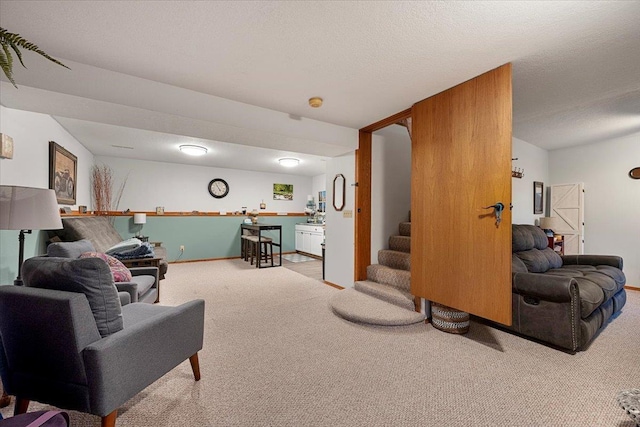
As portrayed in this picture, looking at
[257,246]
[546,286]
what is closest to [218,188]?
[257,246]

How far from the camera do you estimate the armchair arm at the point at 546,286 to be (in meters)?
2.13

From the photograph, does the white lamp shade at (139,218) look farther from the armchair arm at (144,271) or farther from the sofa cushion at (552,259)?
the sofa cushion at (552,259)

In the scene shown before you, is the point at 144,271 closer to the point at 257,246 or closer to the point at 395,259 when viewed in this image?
the point at 257,246

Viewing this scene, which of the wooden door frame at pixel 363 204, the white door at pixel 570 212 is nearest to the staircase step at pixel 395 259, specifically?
the wooden door frame at pixel 363 204

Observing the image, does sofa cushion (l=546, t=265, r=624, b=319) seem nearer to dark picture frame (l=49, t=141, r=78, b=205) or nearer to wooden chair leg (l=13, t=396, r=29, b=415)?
wooden chair leg (l=13, t=396, r=29, b=415)

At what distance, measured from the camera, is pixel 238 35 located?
5.93ft

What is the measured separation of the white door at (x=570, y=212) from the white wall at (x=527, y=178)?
21 centimetres

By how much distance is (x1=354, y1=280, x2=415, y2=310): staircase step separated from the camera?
2920 millimetres

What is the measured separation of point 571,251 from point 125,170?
344 inches

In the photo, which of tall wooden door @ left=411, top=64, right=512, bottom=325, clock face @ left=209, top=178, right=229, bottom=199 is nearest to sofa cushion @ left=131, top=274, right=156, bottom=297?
tall wooden door @ left=411, top=64, right=512, bottom=325

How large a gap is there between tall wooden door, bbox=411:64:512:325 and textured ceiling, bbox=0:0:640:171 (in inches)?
10.4

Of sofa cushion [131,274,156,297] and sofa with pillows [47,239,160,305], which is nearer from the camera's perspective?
sofa with pillows [47,239,160,305]

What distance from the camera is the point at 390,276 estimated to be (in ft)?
11.0

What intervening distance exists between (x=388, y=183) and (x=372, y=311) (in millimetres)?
1933
